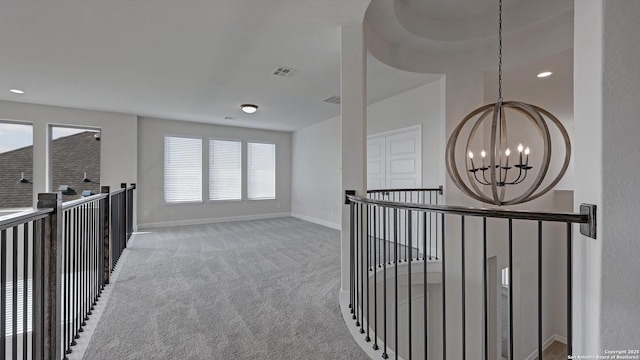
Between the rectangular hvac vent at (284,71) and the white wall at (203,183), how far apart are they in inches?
154

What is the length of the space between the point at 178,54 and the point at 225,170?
4.31 meters

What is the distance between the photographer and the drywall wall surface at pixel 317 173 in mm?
6215

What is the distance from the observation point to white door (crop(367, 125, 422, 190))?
4.34 metres

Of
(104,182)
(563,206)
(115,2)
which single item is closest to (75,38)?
(115,2)

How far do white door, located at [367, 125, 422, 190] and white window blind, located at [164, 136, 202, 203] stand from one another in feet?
14.3

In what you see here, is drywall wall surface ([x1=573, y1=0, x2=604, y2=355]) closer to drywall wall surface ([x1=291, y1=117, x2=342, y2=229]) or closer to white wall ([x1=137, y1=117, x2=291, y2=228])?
drywall wall surface ([x1=291, y1=117, x2=342, y2=229])

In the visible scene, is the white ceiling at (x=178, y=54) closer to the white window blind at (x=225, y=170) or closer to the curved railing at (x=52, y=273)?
the curved railing at (x=52, y=273)

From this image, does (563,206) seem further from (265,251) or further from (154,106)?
(154,106)

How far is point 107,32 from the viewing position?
262cm

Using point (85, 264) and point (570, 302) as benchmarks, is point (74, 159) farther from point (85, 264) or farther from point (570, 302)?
point (570, 302)

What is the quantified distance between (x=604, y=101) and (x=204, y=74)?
3.97 m

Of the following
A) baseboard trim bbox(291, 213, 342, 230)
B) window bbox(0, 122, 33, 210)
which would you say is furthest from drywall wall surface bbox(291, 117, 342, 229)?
window bbox(0, 122, 33, 210)

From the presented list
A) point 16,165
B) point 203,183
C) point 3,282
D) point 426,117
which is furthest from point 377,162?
point 16,165

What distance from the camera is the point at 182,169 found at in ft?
21.7
